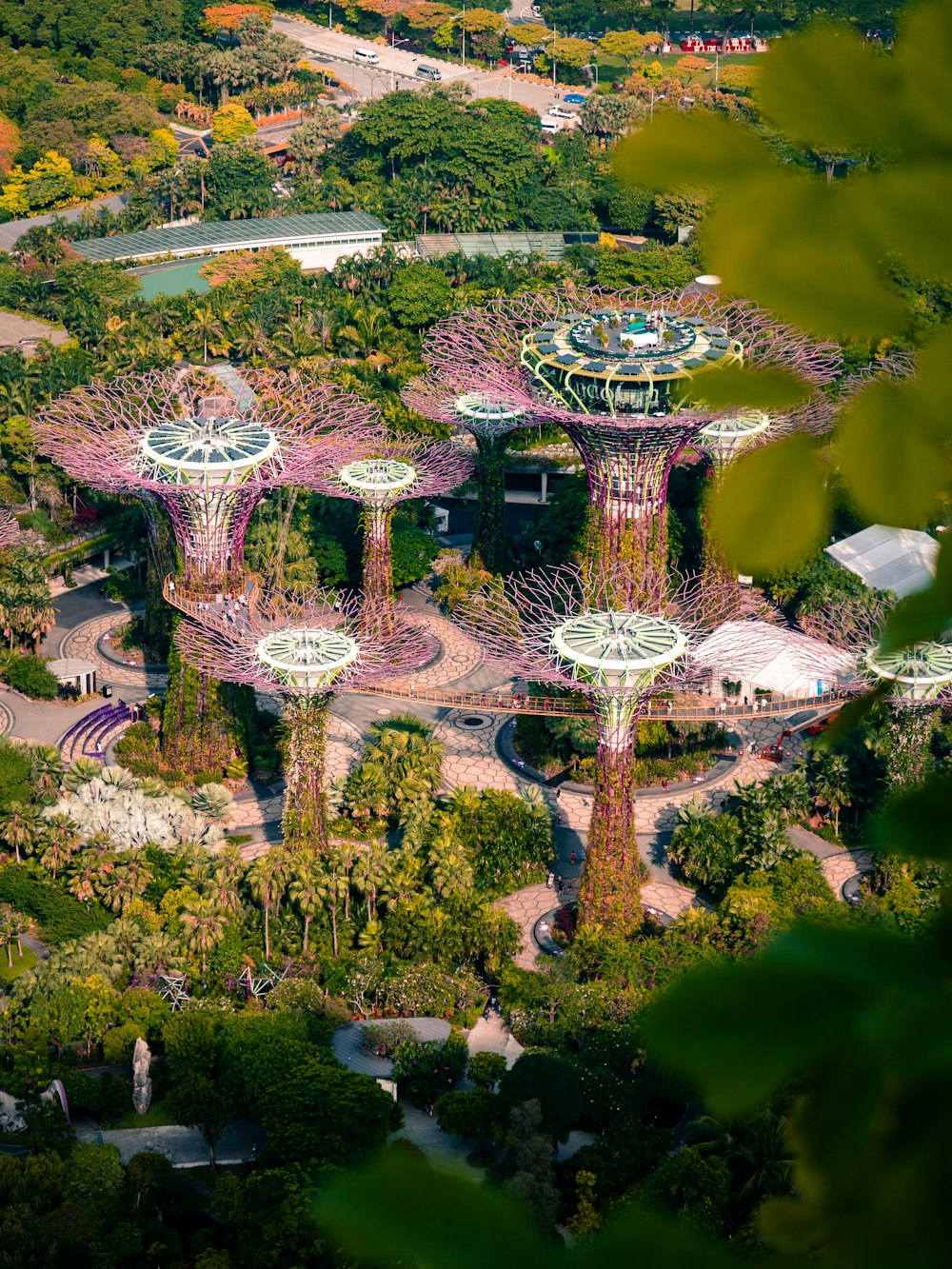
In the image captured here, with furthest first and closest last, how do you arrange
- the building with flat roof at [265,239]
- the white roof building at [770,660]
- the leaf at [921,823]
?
the building with flat roof at [265,239] → the white roof building at [770,660] → the leaf at [921,823]

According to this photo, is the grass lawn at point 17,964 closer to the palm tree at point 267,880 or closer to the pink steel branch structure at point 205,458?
the palm tree at point 267,880

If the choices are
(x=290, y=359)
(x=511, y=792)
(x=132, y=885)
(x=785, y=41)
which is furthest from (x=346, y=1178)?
(x=290, y=359)

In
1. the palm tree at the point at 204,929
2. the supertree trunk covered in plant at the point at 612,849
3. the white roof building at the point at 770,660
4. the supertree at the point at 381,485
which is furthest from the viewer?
the supertree at the point at 381,485

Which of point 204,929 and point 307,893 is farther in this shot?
point 307,893

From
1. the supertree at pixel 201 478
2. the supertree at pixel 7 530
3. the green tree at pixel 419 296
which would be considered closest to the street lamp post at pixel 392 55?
the green tree at pixel 419 296

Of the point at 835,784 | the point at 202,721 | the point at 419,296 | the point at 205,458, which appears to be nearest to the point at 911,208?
the point at 205,458

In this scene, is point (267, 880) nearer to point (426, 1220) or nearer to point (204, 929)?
point (204, 929)

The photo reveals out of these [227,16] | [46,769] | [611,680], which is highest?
[227,16]
